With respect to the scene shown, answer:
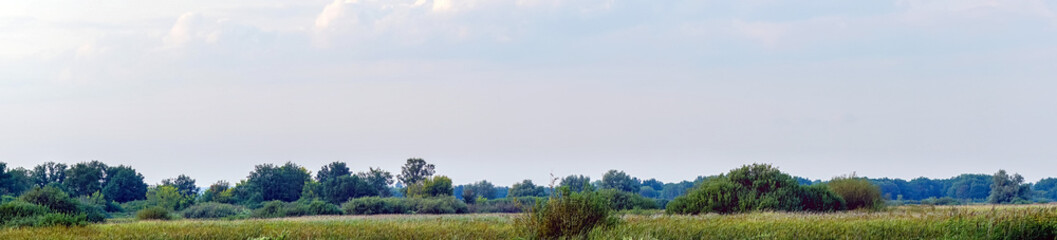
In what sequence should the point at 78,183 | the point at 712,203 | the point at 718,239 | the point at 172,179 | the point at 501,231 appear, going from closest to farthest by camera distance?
the point at 718,239 → the point at 501,231 → the point at 712,203 → the point at 78,183 → the point at 172,179

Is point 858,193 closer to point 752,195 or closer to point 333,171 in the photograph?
point 752,195

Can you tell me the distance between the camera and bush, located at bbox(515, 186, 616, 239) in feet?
60.1

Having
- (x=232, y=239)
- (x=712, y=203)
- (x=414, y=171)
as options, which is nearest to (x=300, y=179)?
(x=414, y=171)

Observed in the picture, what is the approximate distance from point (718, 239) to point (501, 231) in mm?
4714

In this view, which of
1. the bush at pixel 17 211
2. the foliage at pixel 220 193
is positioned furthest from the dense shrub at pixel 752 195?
the foliage at pixel 220 193

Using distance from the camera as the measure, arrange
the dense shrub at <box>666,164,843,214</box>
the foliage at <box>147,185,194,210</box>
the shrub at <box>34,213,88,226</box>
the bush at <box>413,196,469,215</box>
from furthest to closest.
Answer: the foliage at <box>147,185,194,210</box> < the bush at <box>413,196,469,215</box> < the dense shrub at <box>666,164,843,214</box> < the shrub at <box>34,213,88,226</box>

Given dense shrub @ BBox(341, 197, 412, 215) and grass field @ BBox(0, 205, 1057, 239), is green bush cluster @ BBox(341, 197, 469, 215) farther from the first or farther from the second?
grass field @ BBox(0, 205, 1057, 239)

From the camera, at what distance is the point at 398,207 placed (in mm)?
50281

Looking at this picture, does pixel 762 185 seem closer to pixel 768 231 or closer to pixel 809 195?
pixel 809 195

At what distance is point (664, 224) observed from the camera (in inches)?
787

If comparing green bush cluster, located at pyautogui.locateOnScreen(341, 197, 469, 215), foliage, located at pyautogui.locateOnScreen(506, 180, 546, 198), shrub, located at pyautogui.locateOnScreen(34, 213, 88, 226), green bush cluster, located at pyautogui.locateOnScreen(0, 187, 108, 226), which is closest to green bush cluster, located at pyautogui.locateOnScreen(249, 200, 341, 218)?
green bush cluster, located at pyautogui.locateOnScreen(341, 197, 469, 215)

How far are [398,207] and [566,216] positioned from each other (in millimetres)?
33068

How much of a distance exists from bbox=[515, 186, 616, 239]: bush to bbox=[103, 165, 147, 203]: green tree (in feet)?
220

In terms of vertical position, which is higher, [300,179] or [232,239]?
[300,179]
